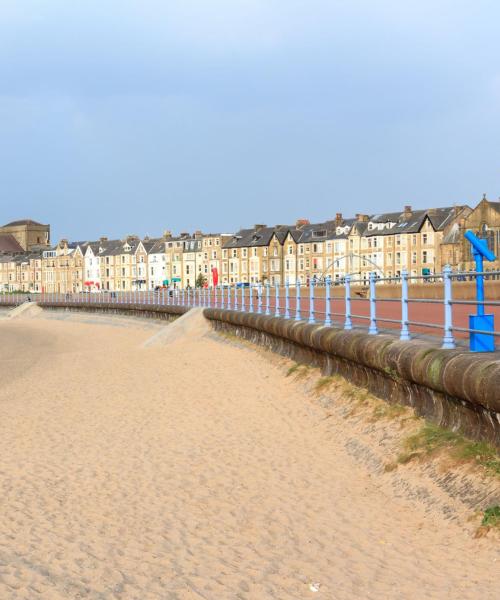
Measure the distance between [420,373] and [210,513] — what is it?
9.66 ft

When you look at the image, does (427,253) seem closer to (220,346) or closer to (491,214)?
(491,214)

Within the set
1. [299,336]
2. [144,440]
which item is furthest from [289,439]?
[299,336]

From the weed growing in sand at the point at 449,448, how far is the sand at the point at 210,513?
1.92 ft

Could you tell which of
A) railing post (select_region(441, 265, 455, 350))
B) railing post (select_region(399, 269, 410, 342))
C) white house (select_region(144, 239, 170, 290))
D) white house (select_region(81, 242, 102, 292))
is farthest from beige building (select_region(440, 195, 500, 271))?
railing post (select_region(441, 265, 455, 350))

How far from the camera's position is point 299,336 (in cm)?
1808

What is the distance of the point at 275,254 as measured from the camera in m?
121

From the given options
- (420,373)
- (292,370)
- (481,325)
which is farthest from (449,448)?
(292,370)

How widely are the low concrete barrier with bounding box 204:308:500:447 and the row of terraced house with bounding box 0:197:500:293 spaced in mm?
65134

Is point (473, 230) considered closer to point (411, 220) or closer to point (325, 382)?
point (411, 220)

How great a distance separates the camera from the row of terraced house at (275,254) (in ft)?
329

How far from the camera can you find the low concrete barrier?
8.41 m

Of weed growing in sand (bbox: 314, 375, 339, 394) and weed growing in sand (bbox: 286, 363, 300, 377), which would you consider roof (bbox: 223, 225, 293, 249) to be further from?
weed growing in sand (bbox: 314, 375, 339, 394)

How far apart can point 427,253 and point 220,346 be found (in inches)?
3088

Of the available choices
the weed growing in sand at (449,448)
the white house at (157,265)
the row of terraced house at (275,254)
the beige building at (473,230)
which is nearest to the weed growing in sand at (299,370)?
the weed growing in sand at (449,448)
